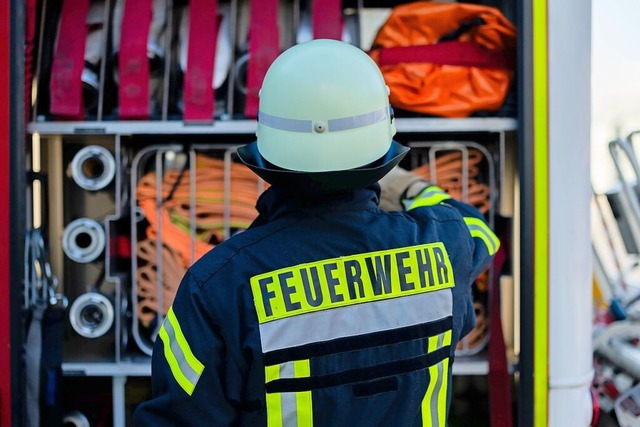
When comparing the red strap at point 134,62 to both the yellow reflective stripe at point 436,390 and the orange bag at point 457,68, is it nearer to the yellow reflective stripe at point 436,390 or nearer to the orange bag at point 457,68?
the orange bag at point 457,68

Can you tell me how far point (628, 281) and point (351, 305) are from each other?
2021 millimetres

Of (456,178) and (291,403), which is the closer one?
(291,403)

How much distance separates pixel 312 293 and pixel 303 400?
8.0 inches

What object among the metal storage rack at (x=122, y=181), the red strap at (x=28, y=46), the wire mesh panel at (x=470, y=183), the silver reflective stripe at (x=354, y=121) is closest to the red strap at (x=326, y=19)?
the metal storage rack at (x=122, y=181)

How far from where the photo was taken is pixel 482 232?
1.83 metres

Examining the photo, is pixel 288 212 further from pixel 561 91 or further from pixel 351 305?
pixel 561 91

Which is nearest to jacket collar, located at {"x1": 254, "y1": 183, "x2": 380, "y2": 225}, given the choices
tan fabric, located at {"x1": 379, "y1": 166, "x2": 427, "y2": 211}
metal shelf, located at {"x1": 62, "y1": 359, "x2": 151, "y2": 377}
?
tan fabric, located at {"x1": 379, "y1": 166, "x2": 427, "y2": 211}

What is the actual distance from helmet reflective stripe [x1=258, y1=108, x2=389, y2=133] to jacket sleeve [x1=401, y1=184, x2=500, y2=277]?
1.23ft

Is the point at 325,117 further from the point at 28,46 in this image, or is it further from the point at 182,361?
the point at 28,46

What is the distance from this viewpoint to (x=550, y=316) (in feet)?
6.82

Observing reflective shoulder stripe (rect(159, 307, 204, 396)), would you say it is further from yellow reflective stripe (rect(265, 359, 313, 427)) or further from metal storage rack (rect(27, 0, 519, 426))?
metal storage rack (rect(27, 0, 519, 426))

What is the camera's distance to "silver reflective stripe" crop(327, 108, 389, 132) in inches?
56.3

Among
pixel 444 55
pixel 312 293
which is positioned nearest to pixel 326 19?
pixel 444 55

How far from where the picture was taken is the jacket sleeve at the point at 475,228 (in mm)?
1759
